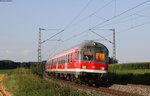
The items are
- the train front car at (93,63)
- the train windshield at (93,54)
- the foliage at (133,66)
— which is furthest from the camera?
the foliage at (133,66)

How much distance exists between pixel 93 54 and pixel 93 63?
28.2 inches

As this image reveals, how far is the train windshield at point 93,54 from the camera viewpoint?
23688mm

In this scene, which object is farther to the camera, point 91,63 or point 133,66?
point 133,66

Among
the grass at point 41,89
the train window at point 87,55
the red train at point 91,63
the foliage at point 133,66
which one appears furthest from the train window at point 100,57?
the foliage at point 133,66

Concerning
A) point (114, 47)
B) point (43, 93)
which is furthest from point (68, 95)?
point (114, 47)

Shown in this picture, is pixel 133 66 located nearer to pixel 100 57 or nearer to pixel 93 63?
pixel 100 57

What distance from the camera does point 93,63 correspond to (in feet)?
76.7

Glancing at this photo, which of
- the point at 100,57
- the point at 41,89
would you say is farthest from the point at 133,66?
the point at 41,89

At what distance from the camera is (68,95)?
44.2ft

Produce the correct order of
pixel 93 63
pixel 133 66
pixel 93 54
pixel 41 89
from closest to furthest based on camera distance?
pixel 41 89
pixel 93 63
pixel 93 54
pixel 133 66

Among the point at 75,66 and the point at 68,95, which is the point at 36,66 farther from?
the point at 68,95

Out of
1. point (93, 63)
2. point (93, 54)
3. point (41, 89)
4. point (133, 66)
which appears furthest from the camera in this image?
point (133, 66)

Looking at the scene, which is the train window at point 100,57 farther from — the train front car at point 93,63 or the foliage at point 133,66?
the foliage at point 133,66

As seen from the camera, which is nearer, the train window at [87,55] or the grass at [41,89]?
the grass at [41,89]
